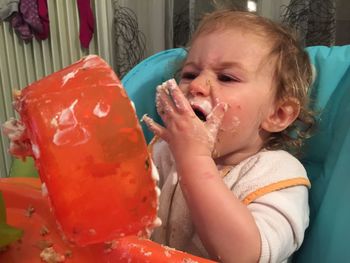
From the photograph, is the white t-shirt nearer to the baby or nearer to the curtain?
the baby

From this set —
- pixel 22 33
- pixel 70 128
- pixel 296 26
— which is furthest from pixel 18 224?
pixel 22 33

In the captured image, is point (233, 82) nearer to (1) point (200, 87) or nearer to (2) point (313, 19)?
(1) point (200, 87)

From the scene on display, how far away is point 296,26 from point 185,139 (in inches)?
30.4

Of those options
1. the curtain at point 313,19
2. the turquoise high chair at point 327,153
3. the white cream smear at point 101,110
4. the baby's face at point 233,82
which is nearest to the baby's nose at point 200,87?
the baby's face at point 233,82

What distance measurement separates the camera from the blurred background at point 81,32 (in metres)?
1.50

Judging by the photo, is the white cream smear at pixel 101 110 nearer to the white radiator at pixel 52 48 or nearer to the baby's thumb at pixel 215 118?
the baby's thumb at pixel 215 118

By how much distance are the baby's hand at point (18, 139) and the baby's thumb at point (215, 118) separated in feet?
1.03

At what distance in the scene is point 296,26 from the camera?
1.24 metres

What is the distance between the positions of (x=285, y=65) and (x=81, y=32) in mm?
1028

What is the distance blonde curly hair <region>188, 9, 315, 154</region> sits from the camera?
77 centimetres

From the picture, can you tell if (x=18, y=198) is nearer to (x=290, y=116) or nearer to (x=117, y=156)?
(x=117, y=156)

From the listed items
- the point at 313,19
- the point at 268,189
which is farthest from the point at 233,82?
the point at 313,19

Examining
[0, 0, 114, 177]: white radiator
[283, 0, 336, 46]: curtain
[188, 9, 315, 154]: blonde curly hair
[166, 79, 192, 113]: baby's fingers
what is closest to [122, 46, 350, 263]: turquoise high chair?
[188, 9, 315, 154]: blonde curly hair

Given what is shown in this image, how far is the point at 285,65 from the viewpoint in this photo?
776 mm
